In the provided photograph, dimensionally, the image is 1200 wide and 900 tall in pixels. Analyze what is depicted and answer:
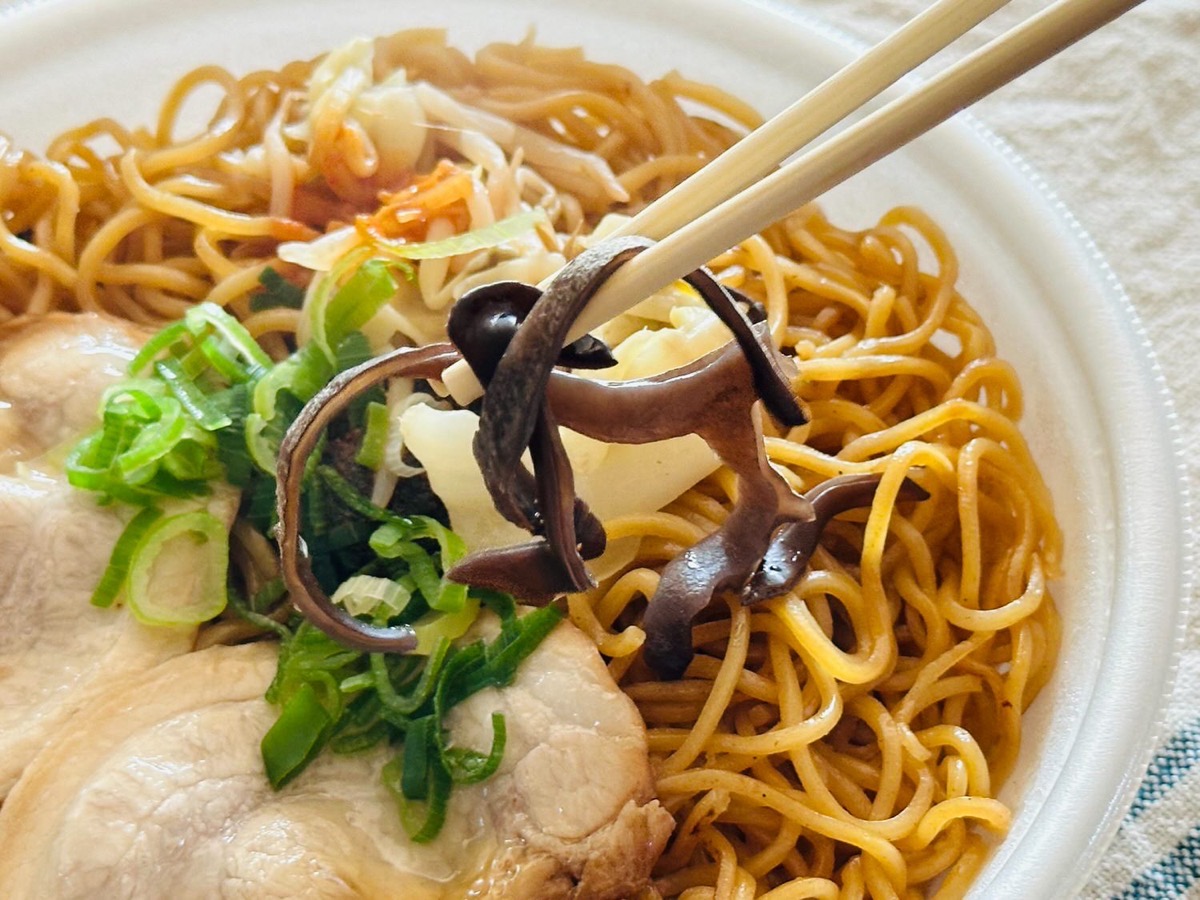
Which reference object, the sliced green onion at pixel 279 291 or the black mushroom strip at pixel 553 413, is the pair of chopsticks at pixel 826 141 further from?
the sliced green onion at pixel 279 291

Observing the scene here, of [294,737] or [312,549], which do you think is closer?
[294,737]

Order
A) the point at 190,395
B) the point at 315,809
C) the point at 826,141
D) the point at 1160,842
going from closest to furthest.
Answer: the point at 826,141
the point at 315,809
the point at 190,395
the point at 1160,842

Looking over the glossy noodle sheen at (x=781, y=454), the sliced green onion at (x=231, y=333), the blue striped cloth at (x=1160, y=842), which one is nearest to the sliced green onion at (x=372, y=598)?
the glossy noodle sheen at (x=781, y=454)

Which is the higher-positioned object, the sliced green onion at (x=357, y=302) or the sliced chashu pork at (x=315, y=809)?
the sliced green onion at (x=357, y=302)

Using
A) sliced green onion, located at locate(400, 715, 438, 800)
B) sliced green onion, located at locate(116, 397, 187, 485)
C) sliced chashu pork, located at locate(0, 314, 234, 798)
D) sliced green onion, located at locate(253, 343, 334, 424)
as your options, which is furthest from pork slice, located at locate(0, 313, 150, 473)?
sliced green onion, located at locate(400, 715, 438, 800)

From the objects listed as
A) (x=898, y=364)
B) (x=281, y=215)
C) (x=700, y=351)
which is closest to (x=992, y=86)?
(x=700, y=351)

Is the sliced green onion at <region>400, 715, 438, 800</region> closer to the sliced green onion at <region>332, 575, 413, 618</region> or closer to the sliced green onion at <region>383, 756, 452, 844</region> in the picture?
the sliced green onion at <region>383, 756, 452, 844</region>

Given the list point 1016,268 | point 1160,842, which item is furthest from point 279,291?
point 1160,842

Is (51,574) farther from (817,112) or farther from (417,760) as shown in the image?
(817,112)
